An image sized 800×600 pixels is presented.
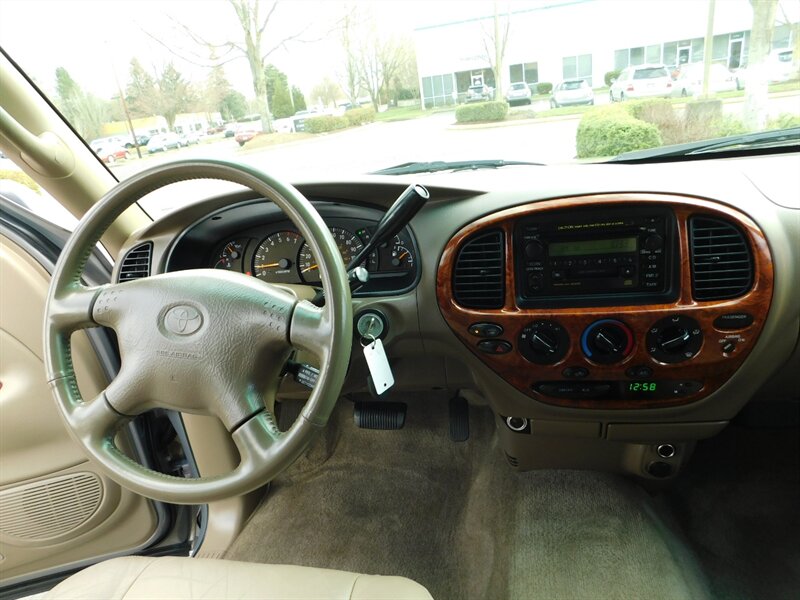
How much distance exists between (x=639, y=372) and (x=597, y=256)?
35 centimetres

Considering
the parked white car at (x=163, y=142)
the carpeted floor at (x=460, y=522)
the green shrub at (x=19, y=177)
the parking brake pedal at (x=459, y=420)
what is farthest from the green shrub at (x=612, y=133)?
the green shrub at (x=19, y=177)

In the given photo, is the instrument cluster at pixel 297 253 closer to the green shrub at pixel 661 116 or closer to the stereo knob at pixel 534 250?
the stereo knob at pixel 534 250

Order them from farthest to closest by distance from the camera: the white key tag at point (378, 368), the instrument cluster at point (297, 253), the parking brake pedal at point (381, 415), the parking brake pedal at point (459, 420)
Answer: the parking brake pedal at point (459, 420) → the parking brake pedal at point (381, 415) → the instrument cluster at point (297, 253) → the white key tag at point (378, 368)

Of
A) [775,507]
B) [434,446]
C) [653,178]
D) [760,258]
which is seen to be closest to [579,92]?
[653,178]

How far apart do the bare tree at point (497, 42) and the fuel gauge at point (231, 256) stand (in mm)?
929

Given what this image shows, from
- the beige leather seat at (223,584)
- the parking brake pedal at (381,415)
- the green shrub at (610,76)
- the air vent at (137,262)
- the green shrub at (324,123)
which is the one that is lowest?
the parking brake pedal at (381,415)

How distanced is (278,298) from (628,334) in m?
0.93

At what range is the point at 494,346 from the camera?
5.16ft

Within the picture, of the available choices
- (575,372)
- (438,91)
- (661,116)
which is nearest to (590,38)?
(661,116)

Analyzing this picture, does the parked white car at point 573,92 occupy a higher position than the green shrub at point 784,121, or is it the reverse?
the parked white car at point 573,92

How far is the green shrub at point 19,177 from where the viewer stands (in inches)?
66.7

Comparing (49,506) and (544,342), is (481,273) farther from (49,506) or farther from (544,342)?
(49,506)

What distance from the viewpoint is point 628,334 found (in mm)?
1484

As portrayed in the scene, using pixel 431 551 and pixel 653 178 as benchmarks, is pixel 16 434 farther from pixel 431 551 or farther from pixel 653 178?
pixel 653 178
